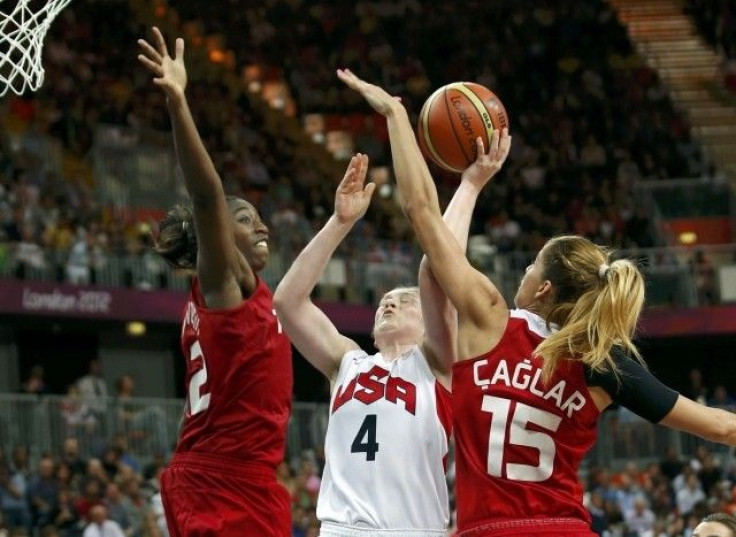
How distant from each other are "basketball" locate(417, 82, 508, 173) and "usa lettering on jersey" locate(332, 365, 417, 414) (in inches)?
36.0

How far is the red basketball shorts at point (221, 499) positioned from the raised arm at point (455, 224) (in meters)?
0.83

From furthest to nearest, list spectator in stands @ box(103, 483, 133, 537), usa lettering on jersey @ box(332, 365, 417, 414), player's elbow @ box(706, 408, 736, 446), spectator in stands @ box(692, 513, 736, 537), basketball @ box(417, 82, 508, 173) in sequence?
1. spectator in stands @ box(103, 483, 133, 537)
2. spectator in stands @ box(692, 513, 736, 537)
3. usa lettering on jersey @ box(332, 365, 417, 414)
4. basketball @ box(417, 82, 508, 173)
5. player's elbow @ box(706, 408, 736, 446)

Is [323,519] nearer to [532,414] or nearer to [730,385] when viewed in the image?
[532,414]

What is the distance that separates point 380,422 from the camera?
6359mm

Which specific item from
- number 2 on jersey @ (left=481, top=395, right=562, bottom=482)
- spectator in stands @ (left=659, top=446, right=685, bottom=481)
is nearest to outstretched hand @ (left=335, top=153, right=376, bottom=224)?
number 2 on jersey @ (left=481, top=395, right=562, bottom=482)

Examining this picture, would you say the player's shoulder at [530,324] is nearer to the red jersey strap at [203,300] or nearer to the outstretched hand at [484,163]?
the outstretched hand at [484,163]

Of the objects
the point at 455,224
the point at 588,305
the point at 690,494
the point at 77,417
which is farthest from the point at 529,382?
the point at 690,494

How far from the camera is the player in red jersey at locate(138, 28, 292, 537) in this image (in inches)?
215

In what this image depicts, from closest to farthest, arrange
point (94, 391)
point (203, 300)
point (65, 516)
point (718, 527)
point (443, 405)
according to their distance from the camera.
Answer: point (203, 300), point (443, 405), point (718, 527), point (65, 516), point (94, 391)

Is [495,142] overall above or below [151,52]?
below

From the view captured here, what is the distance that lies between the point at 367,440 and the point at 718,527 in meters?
1.64

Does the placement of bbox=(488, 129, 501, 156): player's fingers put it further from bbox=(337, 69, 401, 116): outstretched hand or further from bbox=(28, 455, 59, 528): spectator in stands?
bbox=(28, 455, 59, 528): spectator in stands

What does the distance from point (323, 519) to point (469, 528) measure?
5.01 ft

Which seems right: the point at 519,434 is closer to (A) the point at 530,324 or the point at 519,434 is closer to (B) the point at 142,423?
(A) the point at 530,324
